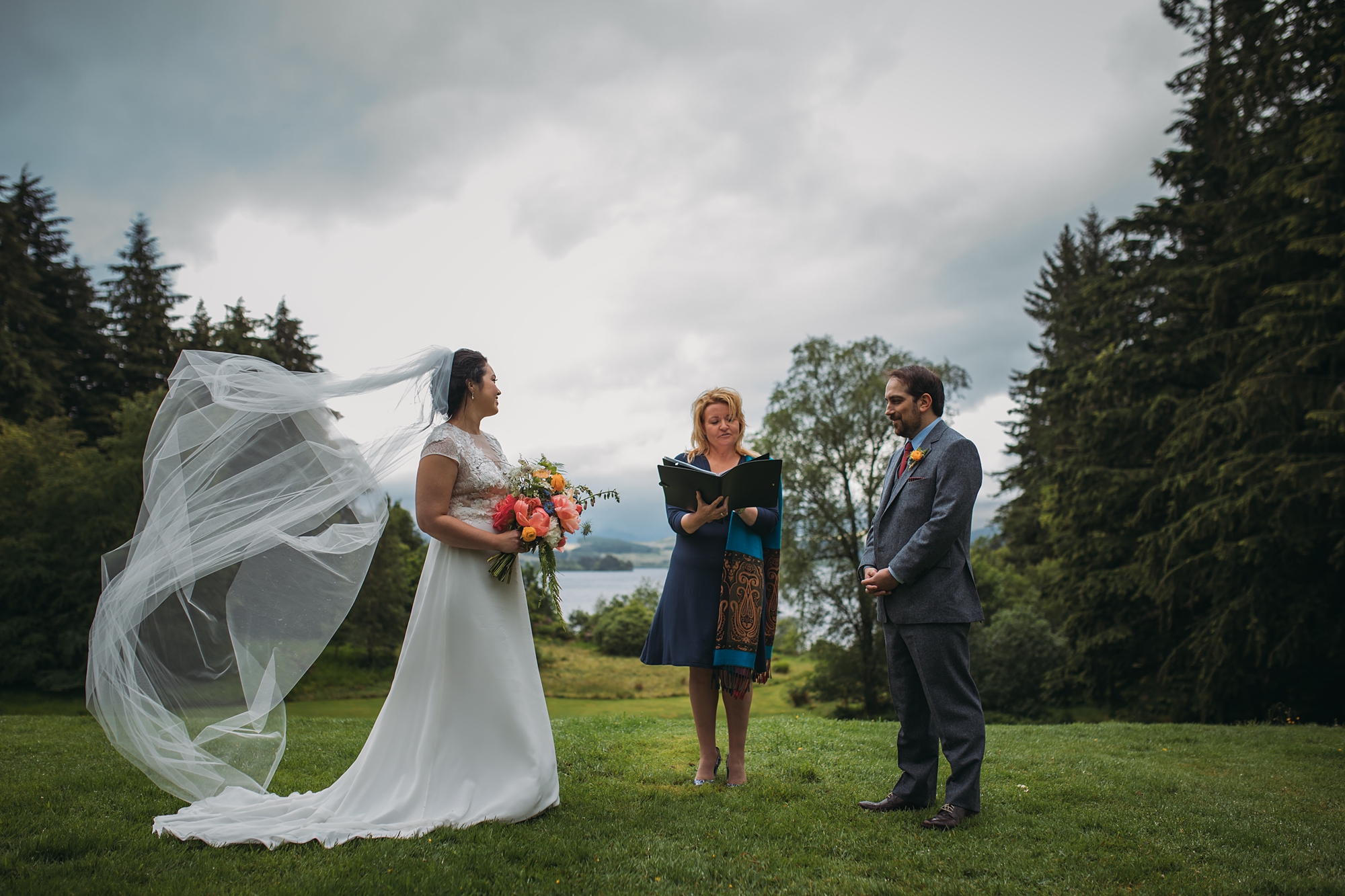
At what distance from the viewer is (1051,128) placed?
438 inches

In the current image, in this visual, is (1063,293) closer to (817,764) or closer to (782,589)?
(782,589)

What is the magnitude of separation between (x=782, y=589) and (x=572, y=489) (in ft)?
61.0

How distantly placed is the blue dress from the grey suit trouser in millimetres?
1080

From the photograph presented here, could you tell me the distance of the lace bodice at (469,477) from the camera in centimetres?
409

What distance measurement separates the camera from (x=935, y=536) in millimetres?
3840

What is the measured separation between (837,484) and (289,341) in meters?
20.6

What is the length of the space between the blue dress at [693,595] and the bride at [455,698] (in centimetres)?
87

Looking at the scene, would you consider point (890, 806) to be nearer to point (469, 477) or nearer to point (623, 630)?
point (469, 477)

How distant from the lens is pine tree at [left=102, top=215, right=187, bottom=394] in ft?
81.9

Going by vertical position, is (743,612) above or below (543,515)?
below

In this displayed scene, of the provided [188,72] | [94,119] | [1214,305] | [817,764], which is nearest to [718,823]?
[817,764]

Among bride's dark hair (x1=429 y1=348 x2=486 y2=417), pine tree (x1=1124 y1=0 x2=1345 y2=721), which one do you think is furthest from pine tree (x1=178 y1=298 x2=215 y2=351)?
pine tree (x1=1124 y1=0 x2=1345 y2=721)

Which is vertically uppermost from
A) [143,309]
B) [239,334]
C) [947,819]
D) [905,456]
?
[143,309]

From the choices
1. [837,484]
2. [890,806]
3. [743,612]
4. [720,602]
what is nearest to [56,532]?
[837,484]
